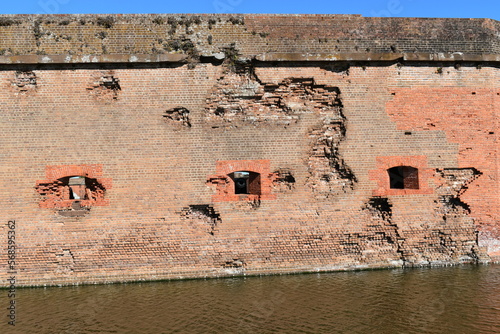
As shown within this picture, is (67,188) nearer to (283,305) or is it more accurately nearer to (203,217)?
(203,217)

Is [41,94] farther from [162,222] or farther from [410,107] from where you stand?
[410,107]

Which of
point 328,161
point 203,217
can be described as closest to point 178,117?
point 203,217

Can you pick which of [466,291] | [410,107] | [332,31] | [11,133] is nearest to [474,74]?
[410,107]

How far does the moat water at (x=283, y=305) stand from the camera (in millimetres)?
5496

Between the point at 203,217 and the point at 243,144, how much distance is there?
1730 mm

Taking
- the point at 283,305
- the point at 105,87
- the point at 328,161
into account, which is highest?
the point at 105,87

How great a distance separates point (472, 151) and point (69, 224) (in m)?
8.64

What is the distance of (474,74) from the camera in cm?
891

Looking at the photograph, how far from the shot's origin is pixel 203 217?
8.29 metres

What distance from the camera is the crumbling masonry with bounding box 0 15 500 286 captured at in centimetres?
802

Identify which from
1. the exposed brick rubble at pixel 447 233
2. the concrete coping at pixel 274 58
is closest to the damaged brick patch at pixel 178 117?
the concrete coping at pixel 274 58

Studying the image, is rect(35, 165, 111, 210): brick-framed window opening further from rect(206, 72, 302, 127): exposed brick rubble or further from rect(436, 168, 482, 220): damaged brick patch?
rect(436, 168, 482, 220): damaged brick patch

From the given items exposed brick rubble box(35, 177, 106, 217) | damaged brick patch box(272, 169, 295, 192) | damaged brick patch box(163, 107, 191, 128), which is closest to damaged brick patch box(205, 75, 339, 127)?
damaged brick patch box(163, 107, 191, 128)

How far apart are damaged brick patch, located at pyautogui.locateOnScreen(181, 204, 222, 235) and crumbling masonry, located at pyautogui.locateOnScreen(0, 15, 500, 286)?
0.03m
